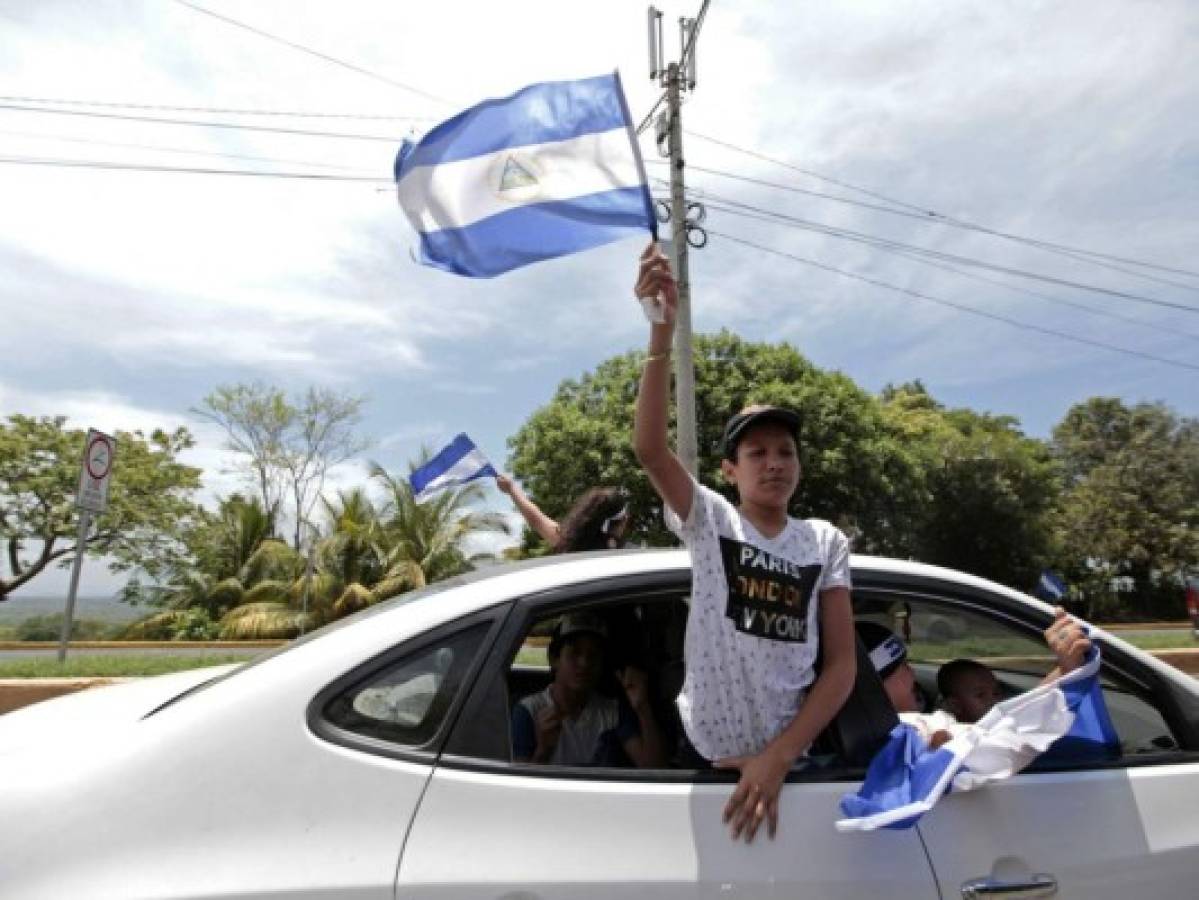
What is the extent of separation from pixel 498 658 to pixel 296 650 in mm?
468

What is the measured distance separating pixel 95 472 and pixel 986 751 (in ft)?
24.5

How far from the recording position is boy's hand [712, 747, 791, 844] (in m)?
1.66

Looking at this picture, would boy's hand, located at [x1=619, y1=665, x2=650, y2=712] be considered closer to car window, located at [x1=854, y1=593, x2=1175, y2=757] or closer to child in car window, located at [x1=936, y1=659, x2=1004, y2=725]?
car window, located at [x1=854, y1=593, x2=1175, y2=757]

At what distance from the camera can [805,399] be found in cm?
1688

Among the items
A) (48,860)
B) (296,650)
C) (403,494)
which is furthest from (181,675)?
(403,494)

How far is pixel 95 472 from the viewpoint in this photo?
7090mm

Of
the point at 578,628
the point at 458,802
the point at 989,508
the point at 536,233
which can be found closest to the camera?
the point at 458,802

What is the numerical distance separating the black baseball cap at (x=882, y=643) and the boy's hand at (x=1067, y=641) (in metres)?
0.43

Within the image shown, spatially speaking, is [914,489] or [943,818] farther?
[914,489]

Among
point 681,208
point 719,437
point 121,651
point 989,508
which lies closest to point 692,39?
point 681,208

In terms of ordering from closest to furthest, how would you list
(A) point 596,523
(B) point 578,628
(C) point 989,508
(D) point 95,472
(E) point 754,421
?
1. (E) point 754,421
2. (B) point 578,628
3. (A) point 596,523
4. (D) point 95,472
5. (C) point 989,508

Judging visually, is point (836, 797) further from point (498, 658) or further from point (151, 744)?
point (151, 744)

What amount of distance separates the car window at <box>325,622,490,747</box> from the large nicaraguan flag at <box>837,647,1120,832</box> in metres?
0.86

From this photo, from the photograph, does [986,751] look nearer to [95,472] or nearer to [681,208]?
[95,472]
